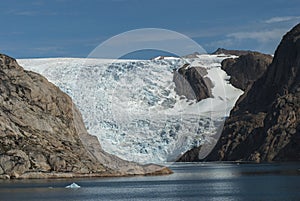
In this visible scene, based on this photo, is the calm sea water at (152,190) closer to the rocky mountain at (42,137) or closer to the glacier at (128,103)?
the rocky mountain at (42,137)

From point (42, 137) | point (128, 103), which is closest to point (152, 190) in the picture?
point (42, 137)

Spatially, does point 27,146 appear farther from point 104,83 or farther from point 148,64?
point 148,64

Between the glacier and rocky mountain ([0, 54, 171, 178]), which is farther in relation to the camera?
the glacier

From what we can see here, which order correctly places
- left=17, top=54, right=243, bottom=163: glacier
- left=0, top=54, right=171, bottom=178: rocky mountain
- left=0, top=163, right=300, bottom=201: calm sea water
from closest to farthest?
1. left=0, top=163, right=300, bottom=201: calm sea water
2. left=0, top=54, right=171, bottom=178: rocky mountain
3. left=17, top=54, right=243, bottom=163: glacier

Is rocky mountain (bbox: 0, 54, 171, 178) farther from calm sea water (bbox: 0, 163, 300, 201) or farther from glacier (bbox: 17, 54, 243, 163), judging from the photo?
glacier (bbox: 17, 54, 243, 163)

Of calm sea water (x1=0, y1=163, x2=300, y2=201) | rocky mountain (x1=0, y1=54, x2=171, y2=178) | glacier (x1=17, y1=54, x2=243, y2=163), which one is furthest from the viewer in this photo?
glacier (x1=17, y1=54, x2=243, y2=163)

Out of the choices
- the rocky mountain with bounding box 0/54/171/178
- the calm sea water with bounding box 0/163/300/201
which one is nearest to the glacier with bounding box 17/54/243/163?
the rocky mountain with bounding box 0/54/171/178

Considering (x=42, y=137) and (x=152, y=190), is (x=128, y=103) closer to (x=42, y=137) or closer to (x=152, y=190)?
(x=42, y=137)
